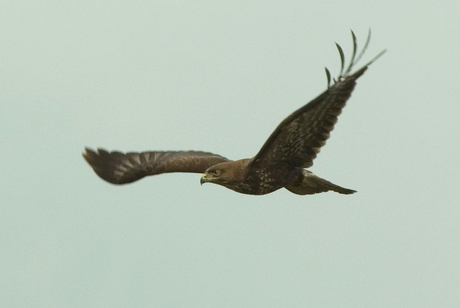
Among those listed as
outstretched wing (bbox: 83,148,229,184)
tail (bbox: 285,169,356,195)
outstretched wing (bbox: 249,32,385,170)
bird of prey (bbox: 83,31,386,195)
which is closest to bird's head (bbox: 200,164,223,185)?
bird of prey (bbox: 83,31,386,195)

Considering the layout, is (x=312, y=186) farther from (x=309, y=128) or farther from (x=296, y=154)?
(x=309, y=128)

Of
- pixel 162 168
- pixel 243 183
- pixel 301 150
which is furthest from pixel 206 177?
pixel 162 168

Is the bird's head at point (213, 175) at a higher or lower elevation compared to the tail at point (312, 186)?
lower

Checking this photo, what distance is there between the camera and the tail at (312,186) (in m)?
12.1

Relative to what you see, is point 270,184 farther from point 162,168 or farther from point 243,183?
point 162,168

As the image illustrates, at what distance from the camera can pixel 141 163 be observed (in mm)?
14992

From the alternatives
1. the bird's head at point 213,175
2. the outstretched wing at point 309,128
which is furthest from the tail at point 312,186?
the bird's head at point 213,175

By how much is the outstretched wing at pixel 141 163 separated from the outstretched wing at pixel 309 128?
2.75 meters

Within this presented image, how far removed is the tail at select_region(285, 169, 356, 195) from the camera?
12.1m

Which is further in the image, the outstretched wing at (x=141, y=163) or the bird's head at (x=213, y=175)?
the outstretched wing at (x=141, y=163)

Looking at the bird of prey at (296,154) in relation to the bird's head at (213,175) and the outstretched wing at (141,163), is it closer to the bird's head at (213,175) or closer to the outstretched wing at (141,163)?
the bird's head at (213,175)

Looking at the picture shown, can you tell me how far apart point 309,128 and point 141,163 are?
463 cm

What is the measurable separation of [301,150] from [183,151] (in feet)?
13.2

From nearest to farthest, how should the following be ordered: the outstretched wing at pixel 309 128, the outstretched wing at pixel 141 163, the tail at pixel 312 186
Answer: the outstretched wing at pixel 309 128 → the tail at pixel 312 186 → the outstretched wing at pixel 141 163
